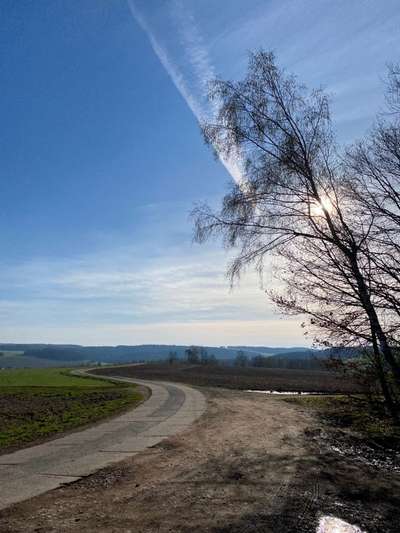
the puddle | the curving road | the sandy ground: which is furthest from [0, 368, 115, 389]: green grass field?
the puddle

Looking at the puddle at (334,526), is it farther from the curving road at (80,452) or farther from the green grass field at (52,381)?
the green grass field at (52,381)

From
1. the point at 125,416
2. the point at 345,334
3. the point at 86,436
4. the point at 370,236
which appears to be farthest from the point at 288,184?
the point at 125,416

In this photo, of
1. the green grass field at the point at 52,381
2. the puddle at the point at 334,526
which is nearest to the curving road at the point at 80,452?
the puddle at the point at 334,526

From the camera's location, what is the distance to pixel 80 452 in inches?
440

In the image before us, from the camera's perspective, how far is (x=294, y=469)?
29.9ft

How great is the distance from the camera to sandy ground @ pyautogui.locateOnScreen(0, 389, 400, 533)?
6.07m

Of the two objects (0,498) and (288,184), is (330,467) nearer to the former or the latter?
(0,498)

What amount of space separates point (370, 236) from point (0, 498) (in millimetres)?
8196

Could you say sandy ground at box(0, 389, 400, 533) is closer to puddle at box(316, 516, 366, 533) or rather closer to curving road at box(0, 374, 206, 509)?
puddle at box(316, 516, 366, 533)

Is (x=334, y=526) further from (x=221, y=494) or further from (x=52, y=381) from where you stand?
(x=52, y=381)

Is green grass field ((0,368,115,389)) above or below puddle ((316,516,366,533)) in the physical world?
above

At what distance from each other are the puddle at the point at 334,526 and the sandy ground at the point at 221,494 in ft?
0.33

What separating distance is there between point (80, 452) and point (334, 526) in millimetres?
6831

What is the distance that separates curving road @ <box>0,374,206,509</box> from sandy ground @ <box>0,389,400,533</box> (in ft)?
1.50
